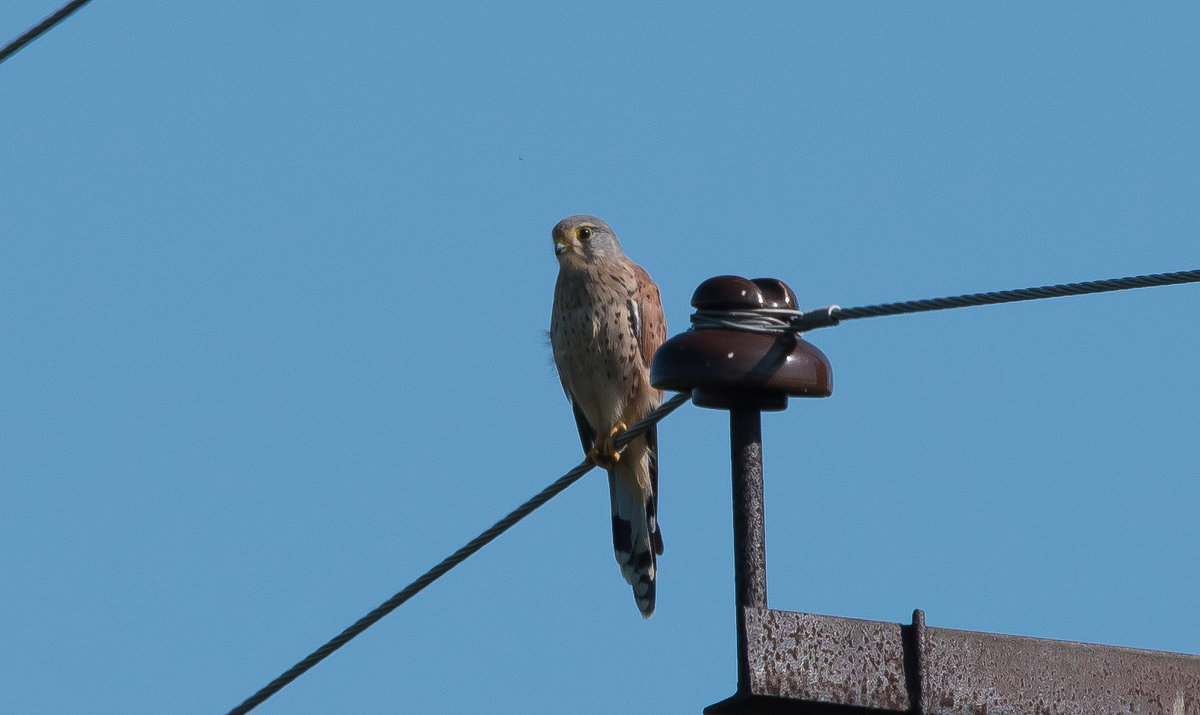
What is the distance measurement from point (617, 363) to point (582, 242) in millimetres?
673

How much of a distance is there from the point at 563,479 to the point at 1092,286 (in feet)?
4.37

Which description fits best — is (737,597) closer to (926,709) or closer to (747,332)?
(926,709)

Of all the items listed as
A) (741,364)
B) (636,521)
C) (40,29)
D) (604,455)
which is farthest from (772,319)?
(636,521)

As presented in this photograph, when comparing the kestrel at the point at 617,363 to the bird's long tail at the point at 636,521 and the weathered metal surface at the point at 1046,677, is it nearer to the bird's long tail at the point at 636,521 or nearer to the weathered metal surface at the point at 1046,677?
the bird's long tail at the point at 636,521

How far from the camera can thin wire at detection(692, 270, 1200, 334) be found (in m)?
2.79

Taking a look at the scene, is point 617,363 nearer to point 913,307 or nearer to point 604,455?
point 604,455

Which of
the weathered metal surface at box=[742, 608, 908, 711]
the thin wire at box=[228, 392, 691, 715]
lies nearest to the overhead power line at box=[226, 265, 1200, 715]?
the thin wire at box=[228, 392, 691, 715]

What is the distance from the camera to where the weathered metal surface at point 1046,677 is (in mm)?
2277

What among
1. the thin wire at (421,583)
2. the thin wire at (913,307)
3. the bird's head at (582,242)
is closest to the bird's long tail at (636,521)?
the bird's head at (582,242)

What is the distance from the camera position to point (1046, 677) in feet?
7.76

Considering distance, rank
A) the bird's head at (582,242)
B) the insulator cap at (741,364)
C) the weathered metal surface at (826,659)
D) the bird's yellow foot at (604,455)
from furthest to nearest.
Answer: the bird's head at (582,242) → the bird's yellow foot at (604,455) → the insulator cap at (741,364) → the weathered metal surface at (826,659)

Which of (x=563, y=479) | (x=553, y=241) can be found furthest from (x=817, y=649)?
(x=553, y=241)

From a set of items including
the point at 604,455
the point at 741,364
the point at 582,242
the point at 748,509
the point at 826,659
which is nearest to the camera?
the point at 826,659

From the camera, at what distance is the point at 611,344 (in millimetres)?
6004
